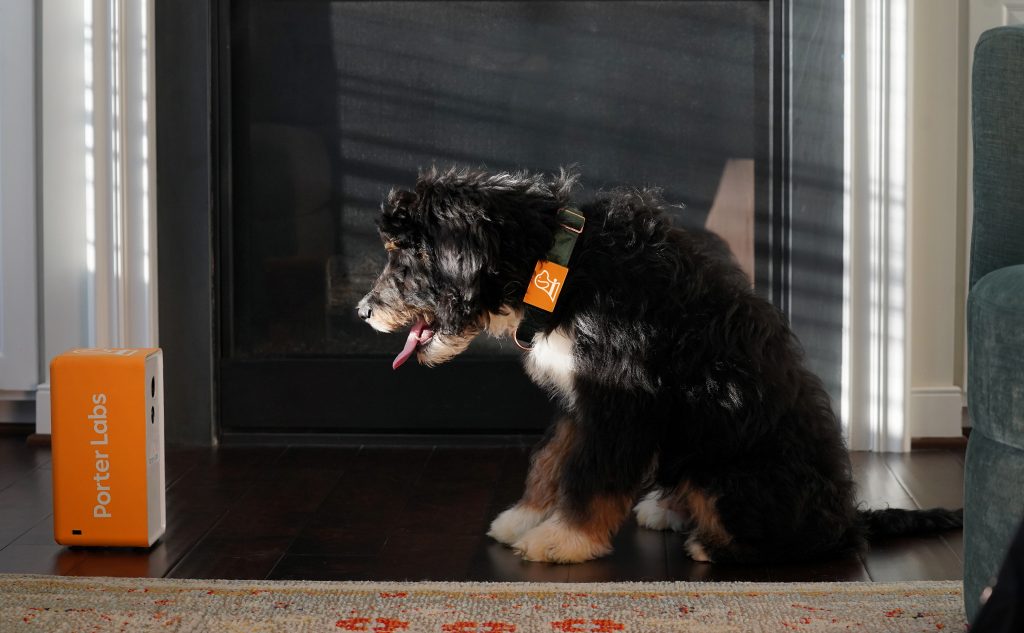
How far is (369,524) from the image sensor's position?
264cm

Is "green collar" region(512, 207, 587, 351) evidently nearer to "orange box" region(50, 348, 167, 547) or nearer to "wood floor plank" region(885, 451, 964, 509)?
"orange box" region(50, 348, 167, 547)

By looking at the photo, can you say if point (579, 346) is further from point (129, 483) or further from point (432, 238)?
point (129, 483)

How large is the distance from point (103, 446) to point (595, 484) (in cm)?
102

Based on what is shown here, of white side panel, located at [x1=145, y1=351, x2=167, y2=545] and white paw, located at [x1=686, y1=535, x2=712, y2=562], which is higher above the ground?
white side panel, located at [x1=145, y1=351, x2=167, y2=545]

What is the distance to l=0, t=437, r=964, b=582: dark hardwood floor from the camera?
7.50 feet

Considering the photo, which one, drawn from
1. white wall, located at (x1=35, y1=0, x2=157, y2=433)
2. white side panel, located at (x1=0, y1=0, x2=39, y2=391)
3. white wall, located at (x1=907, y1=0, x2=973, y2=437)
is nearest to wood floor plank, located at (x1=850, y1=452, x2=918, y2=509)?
white wall, located at (x1=907, y1=0, x2=973, y2=437)

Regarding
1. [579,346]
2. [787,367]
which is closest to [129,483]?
[579,346]

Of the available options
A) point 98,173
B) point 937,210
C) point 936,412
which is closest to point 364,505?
point 98,173

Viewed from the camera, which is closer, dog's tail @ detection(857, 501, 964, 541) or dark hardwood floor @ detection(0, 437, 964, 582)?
dark hardwood floor @ detection(0, 437, 964, 582)

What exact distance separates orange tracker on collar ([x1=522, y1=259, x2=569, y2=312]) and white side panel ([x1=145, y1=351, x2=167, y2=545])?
2.70ft

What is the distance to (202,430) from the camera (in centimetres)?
349

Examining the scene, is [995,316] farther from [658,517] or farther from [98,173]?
[98,173]

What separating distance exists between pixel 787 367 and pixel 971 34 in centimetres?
164

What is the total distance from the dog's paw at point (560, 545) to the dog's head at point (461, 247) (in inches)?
16.8
